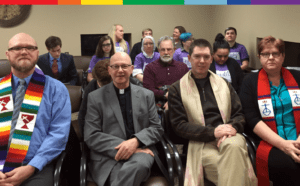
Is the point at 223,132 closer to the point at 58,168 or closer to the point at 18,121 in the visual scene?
the point at 58,168

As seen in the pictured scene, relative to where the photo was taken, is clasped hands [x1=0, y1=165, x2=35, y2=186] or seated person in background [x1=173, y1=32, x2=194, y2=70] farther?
seated person in background [x1=173, y1=32, x2=194, y2=70]

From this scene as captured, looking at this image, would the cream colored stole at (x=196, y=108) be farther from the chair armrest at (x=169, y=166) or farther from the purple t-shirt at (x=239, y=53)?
the purple t-shirt at (x=239, y=53)

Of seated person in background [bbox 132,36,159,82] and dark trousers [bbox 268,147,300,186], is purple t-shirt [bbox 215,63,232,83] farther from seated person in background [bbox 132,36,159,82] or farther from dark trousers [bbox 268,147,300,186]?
dark trousers [bbox 268,147,300,186]

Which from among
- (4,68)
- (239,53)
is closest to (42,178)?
(4,68)

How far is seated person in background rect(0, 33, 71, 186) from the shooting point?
1755 mm

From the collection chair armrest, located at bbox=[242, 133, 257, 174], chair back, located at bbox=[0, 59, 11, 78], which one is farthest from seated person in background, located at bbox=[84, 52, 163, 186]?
chair back, located at bbox=[0, 59, 11, 78]

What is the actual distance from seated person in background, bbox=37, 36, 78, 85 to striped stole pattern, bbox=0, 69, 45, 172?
236 centimetres

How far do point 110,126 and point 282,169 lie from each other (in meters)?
1.23

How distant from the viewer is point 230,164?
1810 mm

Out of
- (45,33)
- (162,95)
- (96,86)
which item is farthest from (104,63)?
(45,33)

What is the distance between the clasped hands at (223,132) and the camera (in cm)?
194

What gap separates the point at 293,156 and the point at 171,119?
2.85 ft

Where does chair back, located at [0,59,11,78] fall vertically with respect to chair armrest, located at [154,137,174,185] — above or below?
above

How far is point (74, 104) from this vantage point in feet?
9.55
